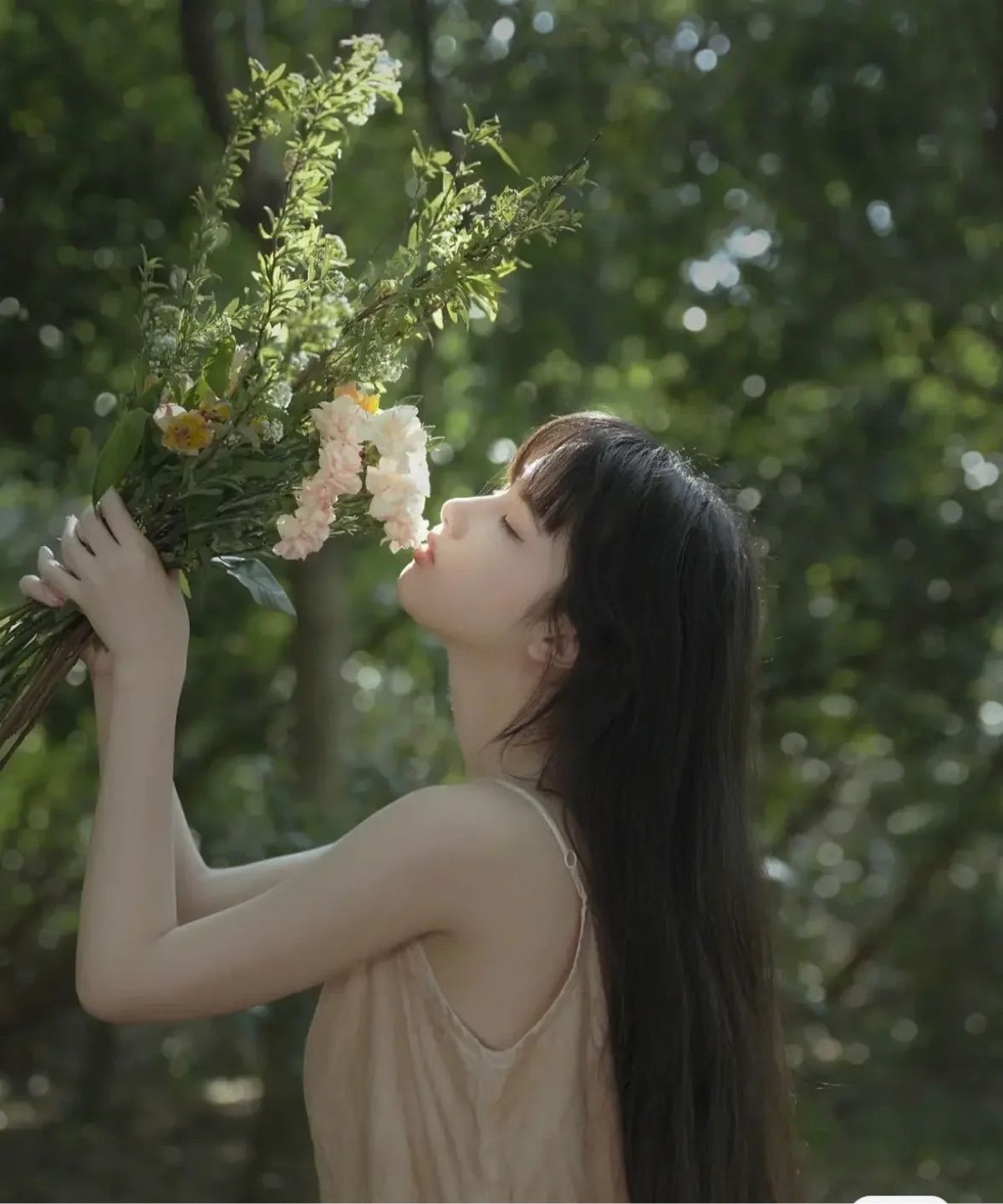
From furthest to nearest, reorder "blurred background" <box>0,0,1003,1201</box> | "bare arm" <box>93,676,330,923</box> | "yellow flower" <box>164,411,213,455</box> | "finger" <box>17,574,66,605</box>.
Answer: "blurred background" <box>0,0,1003,1201</box> → "bare arm" <box>93,676,330,923</box> → "finger" <box>17,574,66,605</box> → "yellow flower" <box>164,411,213,455</box>

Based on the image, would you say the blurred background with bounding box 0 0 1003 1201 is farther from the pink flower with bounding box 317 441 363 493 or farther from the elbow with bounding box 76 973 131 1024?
the pink flower with bounding box 317 441 363 493

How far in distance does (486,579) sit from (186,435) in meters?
0.29

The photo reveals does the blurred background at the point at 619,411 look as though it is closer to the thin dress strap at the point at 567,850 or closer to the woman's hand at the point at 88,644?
the woman's hand at the point at 88,644

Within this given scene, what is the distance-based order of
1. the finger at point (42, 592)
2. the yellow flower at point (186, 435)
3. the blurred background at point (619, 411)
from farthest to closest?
the blurred background at point (619, 411) < the finger at point (42, 592) < the yellow flower at point (186, 435)

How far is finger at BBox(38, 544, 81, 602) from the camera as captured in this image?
123cm

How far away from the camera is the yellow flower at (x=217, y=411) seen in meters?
1.19

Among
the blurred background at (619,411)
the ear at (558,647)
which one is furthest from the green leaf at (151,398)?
the blurred background at (619,411)

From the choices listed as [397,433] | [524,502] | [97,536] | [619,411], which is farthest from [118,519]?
[619,411]

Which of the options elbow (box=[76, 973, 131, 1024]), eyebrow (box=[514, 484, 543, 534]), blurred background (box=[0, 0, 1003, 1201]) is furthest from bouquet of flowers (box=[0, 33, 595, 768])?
blurred background (box=[0, 0, 1003, 1201])

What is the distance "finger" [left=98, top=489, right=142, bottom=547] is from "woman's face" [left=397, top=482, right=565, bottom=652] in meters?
0.25

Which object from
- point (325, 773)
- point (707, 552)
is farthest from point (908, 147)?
point (707, 552)

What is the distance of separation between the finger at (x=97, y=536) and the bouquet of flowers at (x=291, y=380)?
0.03 metres

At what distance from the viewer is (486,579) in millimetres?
1304

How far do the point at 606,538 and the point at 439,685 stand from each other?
71.5 inches
